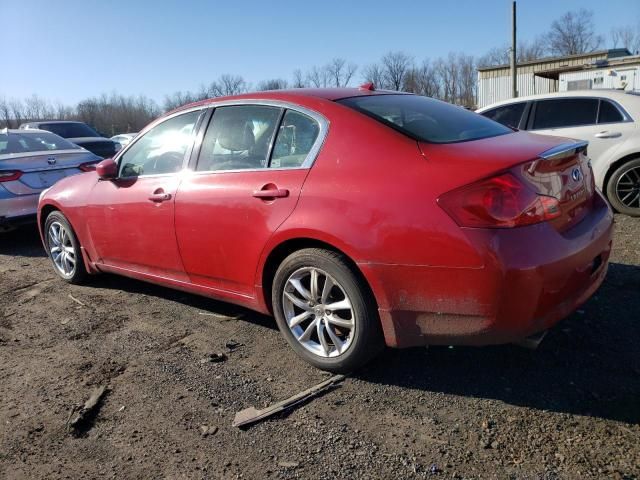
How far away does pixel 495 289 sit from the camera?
7.86 ft

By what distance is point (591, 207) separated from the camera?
2994 mm

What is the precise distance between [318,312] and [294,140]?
3.43 ft

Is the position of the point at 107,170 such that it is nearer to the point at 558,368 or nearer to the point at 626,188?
→ the point at 558,368

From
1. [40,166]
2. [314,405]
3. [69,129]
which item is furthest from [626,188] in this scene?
[69,129]

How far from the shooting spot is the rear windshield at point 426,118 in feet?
9.68

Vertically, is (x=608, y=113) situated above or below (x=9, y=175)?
below

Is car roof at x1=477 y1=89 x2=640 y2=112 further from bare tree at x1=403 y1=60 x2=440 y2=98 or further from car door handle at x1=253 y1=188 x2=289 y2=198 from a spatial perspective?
bare tree at x1=403 y1=60 x2=440 y2=98

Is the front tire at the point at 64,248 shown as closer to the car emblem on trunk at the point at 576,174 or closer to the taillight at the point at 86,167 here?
the taillight at the point at 86,167

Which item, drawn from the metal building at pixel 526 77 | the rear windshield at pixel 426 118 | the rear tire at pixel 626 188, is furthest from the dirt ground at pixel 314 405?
the metal building at pixel 526 77

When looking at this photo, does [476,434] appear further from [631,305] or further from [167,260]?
[167,260]

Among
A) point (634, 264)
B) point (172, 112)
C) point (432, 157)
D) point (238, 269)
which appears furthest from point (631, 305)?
point (172, 112)

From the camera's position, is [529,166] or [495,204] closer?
[495,204]

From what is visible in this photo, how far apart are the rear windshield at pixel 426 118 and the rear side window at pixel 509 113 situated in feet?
13.5

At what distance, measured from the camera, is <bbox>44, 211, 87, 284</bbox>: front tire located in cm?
496
